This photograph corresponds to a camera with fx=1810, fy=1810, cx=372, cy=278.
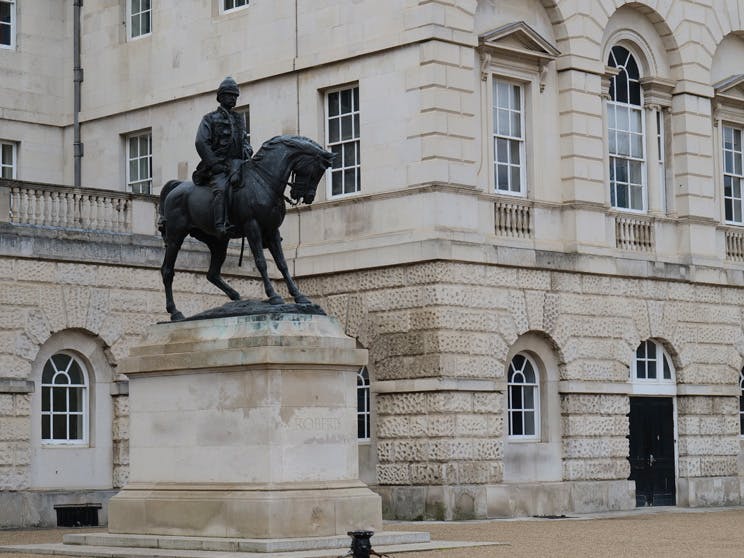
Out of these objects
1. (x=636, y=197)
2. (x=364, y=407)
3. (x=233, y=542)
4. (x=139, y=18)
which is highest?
(x=139, y=18)

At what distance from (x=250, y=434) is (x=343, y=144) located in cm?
1183

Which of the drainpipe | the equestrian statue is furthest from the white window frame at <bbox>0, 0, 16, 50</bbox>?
the equestrian statue

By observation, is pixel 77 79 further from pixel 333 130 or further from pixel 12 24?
pixel 333 130

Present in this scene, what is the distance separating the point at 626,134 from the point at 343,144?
5.75 m

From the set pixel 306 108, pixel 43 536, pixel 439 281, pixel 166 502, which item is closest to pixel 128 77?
pixel 306 108

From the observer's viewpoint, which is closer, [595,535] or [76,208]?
[595,535]

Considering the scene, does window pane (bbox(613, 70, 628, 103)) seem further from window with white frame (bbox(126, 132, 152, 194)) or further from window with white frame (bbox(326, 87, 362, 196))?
window with white frame (bbox(126, 132, 152, 194))

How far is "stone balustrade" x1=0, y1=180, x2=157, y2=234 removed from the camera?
96.7ft

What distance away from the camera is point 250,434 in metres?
22.1

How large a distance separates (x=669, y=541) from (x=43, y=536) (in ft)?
29.9

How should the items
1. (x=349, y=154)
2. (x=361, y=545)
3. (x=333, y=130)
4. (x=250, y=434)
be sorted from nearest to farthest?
(x=361, y=545)
(x=250, y=434)
(x=349, y=154)
(x=333, y=130)

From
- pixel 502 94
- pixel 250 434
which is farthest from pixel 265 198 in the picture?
pixel 502 94

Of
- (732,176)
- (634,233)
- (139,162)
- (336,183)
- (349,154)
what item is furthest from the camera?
(732,176)

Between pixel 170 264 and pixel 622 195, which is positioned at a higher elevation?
pixel 622 195
